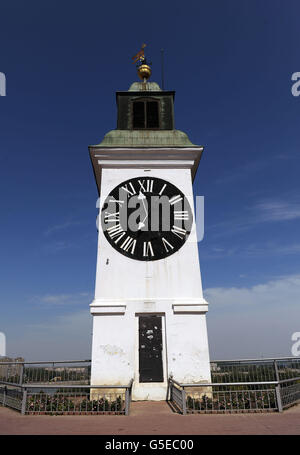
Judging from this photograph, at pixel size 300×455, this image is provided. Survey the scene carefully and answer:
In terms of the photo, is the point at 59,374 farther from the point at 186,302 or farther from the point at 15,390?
the point at 186,302

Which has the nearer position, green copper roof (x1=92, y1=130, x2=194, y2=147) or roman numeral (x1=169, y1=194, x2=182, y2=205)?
roman numeral (x1=169, y1=194, x2=182, y2=205)

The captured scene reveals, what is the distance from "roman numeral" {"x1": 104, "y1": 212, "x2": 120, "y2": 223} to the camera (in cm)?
1326

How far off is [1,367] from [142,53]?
58.4 ft

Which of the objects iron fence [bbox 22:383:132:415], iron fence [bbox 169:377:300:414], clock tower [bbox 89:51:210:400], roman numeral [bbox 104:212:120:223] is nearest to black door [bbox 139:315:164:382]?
clock tower [bbox 89:51:210:400]

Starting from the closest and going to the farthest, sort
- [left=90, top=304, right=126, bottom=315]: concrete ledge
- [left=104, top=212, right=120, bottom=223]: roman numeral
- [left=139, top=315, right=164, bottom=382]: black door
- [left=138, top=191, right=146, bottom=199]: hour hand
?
[left=139, top=315, right=164, bottom=382]: black door < [left=90, top=304, right=126, bottom=315]: concrete ledge < [left=104, top=212, right=120, bottom=223]: roman numeral < [left=138, top=191, right=146, bottom=199]: hour hand

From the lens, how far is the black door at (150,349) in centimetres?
1115

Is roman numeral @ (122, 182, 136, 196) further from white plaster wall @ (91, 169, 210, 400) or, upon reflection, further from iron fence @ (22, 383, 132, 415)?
iron fence @ (22, 383, 132, 415)

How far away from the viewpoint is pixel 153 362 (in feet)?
37.0

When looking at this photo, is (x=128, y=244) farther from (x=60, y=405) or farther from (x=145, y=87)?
(x=145, y=87)

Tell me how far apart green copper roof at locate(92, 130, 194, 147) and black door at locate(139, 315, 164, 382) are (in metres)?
7.67

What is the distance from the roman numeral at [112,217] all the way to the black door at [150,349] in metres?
4.08

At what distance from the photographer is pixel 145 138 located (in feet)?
48.5

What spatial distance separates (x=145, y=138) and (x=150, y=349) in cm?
920

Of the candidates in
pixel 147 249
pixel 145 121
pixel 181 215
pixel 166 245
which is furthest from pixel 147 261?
pixel 145 121
